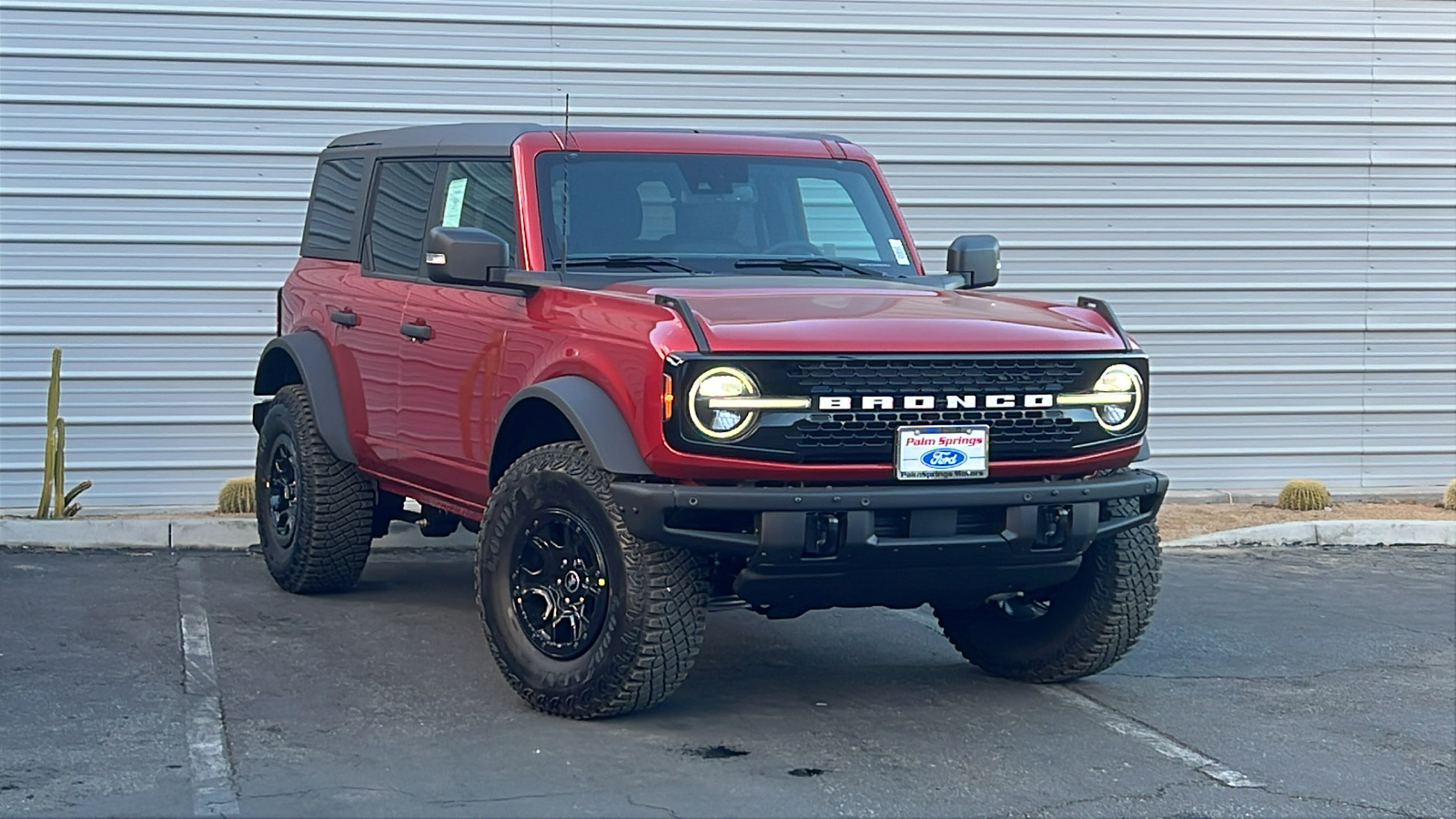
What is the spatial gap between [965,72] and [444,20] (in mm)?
3425

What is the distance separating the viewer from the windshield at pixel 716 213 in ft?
22.6

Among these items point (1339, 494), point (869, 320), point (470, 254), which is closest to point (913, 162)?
point (1339, 494)

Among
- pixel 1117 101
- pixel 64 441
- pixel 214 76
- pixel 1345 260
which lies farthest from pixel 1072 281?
pixel 64 441

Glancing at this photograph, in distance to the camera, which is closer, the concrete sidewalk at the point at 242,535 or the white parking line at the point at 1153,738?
the white parking line at the point at 1153,738

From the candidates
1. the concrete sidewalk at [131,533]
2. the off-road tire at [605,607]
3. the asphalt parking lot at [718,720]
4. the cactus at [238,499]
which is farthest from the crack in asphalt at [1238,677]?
the cactus at [238,499]

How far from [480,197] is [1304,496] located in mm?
6991

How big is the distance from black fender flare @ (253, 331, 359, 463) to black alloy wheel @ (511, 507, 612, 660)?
201 centimetres

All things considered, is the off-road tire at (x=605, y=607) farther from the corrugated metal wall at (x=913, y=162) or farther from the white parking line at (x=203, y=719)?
the corrugated metal wall at (x=913, y=162)

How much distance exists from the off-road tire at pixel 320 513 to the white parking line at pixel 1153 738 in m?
3.18

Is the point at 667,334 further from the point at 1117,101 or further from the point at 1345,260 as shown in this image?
the point at 1345,260

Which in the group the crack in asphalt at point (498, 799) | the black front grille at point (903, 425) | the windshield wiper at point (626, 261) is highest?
the windshield wiper at point (626, 261)

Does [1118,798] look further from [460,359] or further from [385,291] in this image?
[385,291]

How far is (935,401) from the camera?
5820mm

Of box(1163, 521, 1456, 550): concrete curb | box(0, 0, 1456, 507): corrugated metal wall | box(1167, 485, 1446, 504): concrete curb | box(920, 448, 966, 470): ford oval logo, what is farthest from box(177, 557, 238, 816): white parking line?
box(1167, 485, 1446, 504): concrete curb
